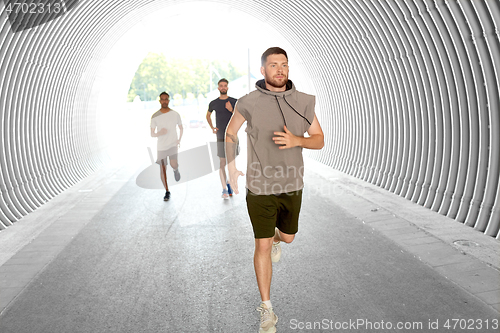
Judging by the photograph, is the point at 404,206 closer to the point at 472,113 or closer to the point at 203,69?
the point at 472,113

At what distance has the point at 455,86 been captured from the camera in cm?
719

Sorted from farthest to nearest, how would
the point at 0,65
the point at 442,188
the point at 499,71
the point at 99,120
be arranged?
the point at 99,120 < the point at 0,65 < the point at 442,188 < the point at 499,71

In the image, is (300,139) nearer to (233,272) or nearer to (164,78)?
(233,272)

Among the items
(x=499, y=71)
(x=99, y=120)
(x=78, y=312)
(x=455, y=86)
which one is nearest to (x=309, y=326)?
(x=78, y=312)

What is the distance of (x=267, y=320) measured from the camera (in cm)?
361

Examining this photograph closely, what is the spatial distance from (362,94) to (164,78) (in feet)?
240

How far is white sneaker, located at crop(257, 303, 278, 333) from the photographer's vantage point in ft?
11.7

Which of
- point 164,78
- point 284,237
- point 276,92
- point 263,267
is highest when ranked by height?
point 164,78

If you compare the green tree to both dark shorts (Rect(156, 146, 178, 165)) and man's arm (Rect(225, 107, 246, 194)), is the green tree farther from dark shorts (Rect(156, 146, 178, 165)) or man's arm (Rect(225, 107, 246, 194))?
man's arm (Rect(225, 107, 246, 194))

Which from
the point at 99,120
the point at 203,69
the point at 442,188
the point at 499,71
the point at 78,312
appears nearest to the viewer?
the point at 78,312

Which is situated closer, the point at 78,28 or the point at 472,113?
→ the point at 472,113

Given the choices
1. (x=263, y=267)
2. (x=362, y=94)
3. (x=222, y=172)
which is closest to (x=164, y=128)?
(x=222, y=172)

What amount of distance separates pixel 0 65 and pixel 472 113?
769cm

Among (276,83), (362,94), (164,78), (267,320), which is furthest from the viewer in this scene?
(164,78)
